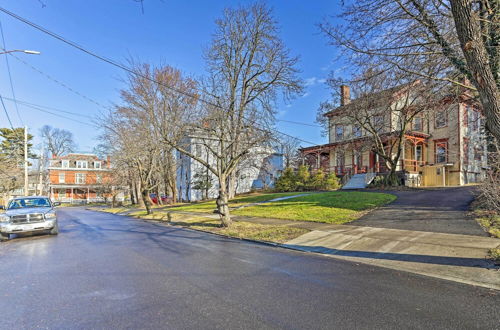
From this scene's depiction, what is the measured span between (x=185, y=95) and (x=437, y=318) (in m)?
14.6

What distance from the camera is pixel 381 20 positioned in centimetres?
779

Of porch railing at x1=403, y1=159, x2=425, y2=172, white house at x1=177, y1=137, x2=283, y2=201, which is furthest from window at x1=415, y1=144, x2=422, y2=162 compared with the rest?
white house at x1=177, y1=137, x2=283, y2=201

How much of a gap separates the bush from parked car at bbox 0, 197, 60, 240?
67.1ft

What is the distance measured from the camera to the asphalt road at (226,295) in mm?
Answer: 3725

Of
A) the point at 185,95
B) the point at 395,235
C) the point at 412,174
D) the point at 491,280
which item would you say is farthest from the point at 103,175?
the point at 491,280

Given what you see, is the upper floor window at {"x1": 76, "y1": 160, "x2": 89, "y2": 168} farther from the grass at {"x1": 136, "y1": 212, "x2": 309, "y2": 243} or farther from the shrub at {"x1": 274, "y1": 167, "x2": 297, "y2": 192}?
the grass at {"x1": 136, "y1": 212, "x2": 309, "y2": 243}

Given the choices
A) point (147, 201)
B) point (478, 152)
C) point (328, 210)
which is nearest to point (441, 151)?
point (478, 152)

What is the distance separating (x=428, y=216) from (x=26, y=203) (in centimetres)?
1658

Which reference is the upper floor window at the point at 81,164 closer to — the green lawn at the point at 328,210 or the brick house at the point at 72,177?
the brick house at the point at 72,177

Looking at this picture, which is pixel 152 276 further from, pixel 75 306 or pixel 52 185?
pixel 52 185

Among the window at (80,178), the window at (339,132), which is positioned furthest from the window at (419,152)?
the window at (80,178)

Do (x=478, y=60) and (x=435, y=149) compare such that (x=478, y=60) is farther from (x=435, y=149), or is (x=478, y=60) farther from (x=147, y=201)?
(x=435, y=149)

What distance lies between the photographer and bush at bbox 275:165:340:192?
26578mm

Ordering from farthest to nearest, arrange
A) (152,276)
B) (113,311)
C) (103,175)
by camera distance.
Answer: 1. (103,175)
2. (152,276)
3. (113,311)
